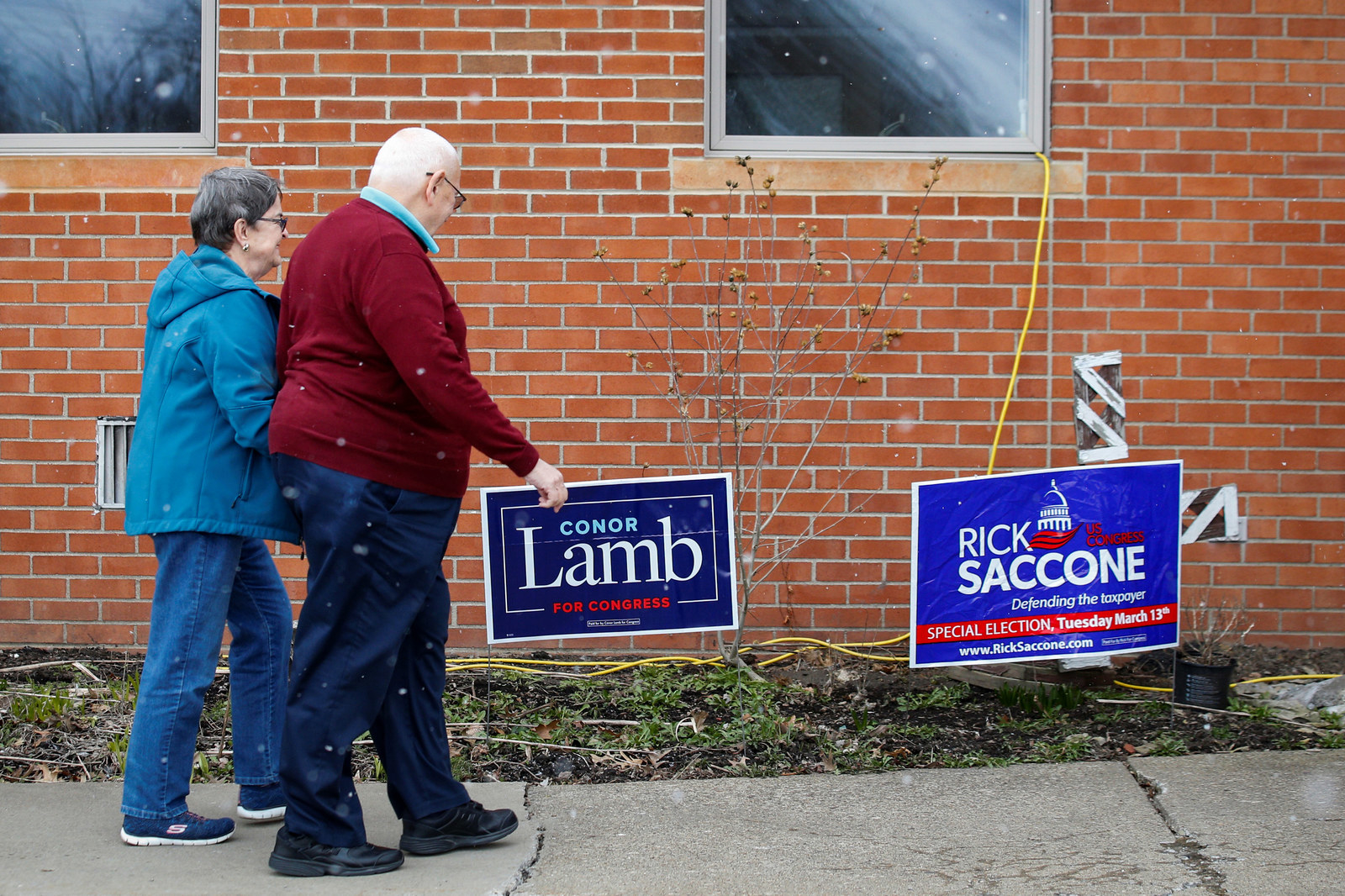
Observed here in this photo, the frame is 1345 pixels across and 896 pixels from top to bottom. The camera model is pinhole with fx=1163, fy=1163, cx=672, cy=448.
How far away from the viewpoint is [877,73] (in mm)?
5324

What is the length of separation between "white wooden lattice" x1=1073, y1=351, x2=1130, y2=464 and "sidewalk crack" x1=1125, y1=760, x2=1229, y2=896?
1.33 metres

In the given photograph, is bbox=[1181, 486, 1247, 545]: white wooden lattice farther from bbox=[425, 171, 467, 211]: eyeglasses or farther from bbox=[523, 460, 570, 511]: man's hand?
bbox=[425, 171, 467, 211]: eyeglasses

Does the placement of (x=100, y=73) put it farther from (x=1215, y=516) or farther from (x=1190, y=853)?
(x=1190, y=853)

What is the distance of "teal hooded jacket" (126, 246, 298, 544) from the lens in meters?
3.04

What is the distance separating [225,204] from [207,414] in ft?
1.91

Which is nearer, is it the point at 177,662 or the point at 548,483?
the point at 548,483

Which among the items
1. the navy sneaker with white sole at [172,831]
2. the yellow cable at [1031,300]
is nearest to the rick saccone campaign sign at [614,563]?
the navy sneaker with white sole at [172,831]

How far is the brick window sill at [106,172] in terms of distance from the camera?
5152mm

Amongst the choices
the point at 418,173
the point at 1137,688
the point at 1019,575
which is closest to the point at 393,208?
the point at 418,173

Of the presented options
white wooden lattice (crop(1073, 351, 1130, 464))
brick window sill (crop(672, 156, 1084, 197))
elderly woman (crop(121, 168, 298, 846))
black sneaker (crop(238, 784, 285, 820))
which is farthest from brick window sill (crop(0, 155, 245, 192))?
white wooden lattice (crop(1073, 351, 1130, 464))

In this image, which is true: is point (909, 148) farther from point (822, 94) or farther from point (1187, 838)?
point (1187, 838)

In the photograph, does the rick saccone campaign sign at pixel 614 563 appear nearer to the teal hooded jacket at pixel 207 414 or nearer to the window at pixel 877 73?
the teal hooded jacket at pixel 207 414

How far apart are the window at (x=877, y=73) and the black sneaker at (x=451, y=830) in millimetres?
3291

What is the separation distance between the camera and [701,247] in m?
5.15
